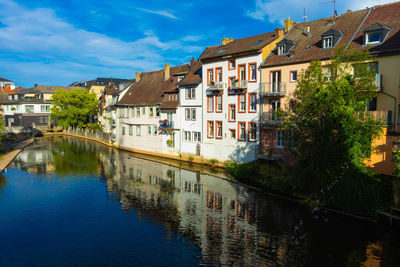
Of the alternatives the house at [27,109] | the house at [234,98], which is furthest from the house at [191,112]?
the house at [27,109]

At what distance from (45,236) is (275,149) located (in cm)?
2240

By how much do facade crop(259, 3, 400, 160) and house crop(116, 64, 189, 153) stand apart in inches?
621

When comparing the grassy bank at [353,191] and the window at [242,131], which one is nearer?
the grassy bank at [353,191]

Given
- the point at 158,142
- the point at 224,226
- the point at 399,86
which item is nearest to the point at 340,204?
the point at 224,226

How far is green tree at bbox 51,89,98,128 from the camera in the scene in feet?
249

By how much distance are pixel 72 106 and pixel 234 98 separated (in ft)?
178

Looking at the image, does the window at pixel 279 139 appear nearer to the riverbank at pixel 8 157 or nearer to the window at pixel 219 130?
the window at pixel 219 130

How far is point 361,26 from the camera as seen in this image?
1140 inches

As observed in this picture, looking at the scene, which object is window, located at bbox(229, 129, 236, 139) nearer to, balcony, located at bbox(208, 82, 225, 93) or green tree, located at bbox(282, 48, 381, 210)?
balcony, located at bbox(208, 82, 225, 93)

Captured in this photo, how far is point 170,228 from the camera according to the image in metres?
20.8

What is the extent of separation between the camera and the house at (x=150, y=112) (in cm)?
4522

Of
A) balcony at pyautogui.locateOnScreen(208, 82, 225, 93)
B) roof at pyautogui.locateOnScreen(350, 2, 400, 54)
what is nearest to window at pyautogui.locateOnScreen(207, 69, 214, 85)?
balcony at pyautogui.locateOnScreen(208, 82, 225, 93)

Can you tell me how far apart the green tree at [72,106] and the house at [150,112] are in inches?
885

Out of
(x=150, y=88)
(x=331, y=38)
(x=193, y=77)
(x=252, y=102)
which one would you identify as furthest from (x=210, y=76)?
(x=150, y=88)
